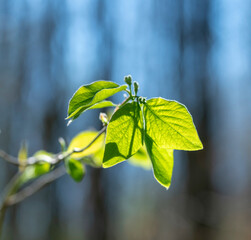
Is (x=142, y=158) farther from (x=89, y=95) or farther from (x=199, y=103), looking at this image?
(x=199, y=103)

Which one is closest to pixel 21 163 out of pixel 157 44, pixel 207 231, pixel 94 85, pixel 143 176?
pixel 94 85

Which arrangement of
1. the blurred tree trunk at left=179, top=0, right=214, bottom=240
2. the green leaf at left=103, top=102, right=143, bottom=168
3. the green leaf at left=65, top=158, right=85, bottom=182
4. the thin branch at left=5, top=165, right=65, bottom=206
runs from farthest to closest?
1. the blurred tree trunk at left=179, top=0, right=214, bottom=240
2. the thin branch at left=5, top=165, right=65, bottom=206
3. the green leaf at left=65, top=158, right=85, bottom=182
4. the green leaf at left=103, top=102, right=143, bottom=168

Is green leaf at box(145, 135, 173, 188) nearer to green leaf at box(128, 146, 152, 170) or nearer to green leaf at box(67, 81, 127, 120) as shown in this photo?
green leaf at box(67, 81, 127, 120)

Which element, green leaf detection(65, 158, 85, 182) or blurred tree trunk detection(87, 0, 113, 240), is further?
blurred tree trunk detection(87, 0, 113, 240)

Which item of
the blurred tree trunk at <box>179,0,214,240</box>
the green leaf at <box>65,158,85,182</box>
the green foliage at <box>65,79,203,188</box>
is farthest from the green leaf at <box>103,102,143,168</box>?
the blurred tree trunk at <box>179,0,214,240</box>

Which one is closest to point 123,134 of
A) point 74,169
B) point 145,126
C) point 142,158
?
point 145,126

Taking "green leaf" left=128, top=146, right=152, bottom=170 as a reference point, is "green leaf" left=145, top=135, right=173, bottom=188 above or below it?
above

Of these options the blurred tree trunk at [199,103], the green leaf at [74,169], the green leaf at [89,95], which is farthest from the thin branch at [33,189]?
the blurred tree trunk at [199,103]
